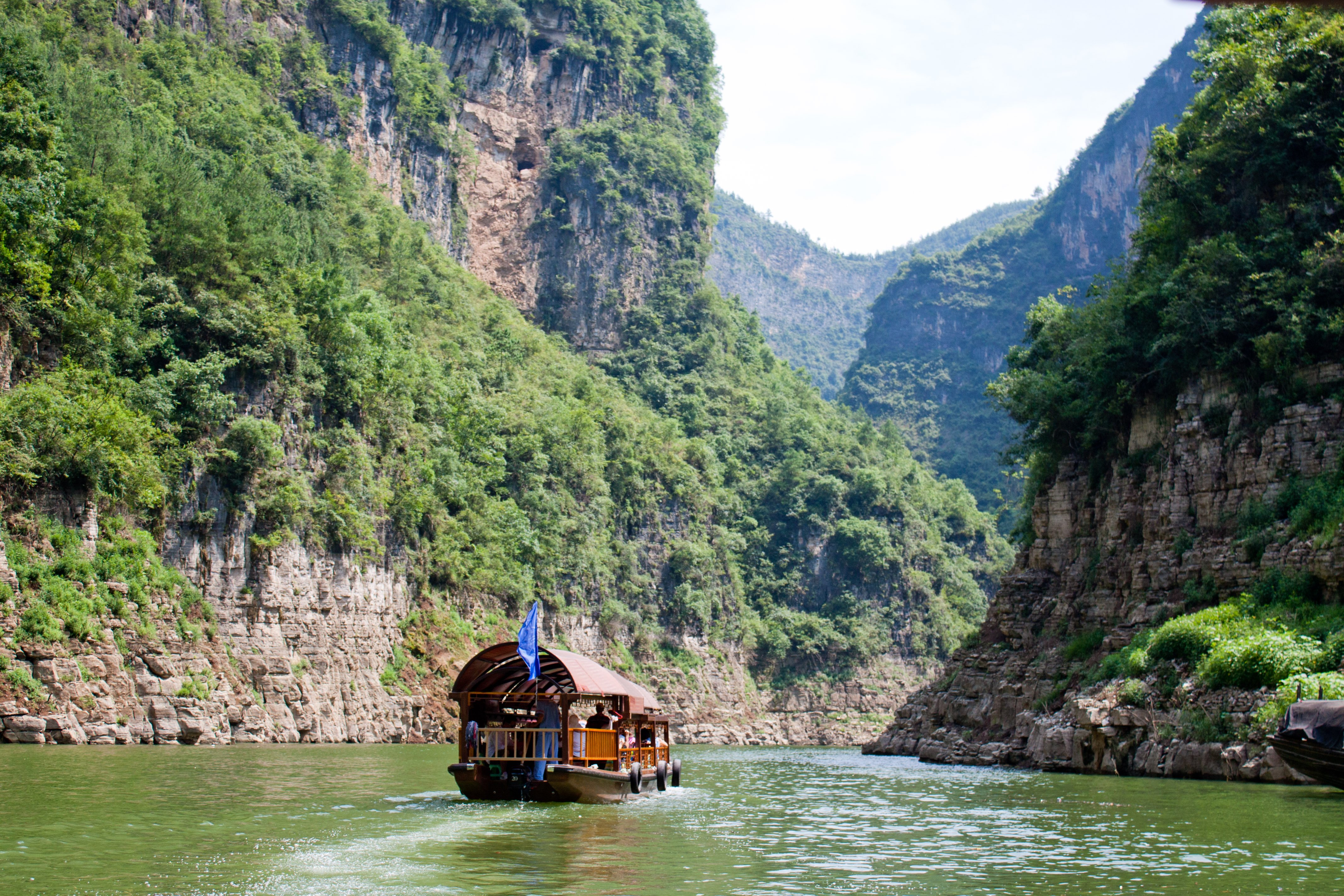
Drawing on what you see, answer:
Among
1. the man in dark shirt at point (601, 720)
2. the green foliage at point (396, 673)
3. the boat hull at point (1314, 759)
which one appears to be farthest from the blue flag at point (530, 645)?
the green foliage at point (396, 673)

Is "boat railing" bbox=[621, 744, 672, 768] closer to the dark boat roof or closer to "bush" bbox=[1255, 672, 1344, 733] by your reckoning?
the dark boat roof

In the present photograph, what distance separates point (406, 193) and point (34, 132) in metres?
45.3

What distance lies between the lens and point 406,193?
80.6m

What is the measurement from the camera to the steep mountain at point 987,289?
146 m

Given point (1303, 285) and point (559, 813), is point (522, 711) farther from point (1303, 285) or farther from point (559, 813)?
point (1303, 285)

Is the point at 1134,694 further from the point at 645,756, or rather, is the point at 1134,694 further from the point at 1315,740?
the point at 645,756

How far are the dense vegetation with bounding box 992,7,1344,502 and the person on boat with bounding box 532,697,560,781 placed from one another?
2211cm

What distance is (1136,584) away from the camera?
35625 mm

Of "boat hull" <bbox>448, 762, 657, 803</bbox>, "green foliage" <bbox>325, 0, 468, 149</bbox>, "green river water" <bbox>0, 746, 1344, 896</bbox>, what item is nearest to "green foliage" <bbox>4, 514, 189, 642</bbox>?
"green river water" <bbox>0, 746, 1344, 896</bbox>

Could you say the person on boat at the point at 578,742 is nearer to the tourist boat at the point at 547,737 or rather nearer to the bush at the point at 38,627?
the tourist boat at the point at 547,737

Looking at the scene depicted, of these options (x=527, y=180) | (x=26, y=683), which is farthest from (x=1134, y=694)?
(x=527, y=180)

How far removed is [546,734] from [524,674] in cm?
160

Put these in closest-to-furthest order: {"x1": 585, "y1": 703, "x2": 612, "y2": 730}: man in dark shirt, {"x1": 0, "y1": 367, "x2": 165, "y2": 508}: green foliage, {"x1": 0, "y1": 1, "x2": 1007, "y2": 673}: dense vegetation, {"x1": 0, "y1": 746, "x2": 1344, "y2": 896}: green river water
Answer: {"x1": 0, "y1": 746, "x2": 1344, "y2": 896}: green river water → {"x1": 585, "y1": 703, "x2": 612, "y2": 730}: man in dark shirt → {"x1": 0, "y1": 367, "x2": 165, "y2": 508}: green foliage → {"x1": 0, "y1": 1, "x2": 1007, "y2": 673}: dense vegetation

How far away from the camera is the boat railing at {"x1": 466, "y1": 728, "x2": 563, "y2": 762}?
2212 cm
